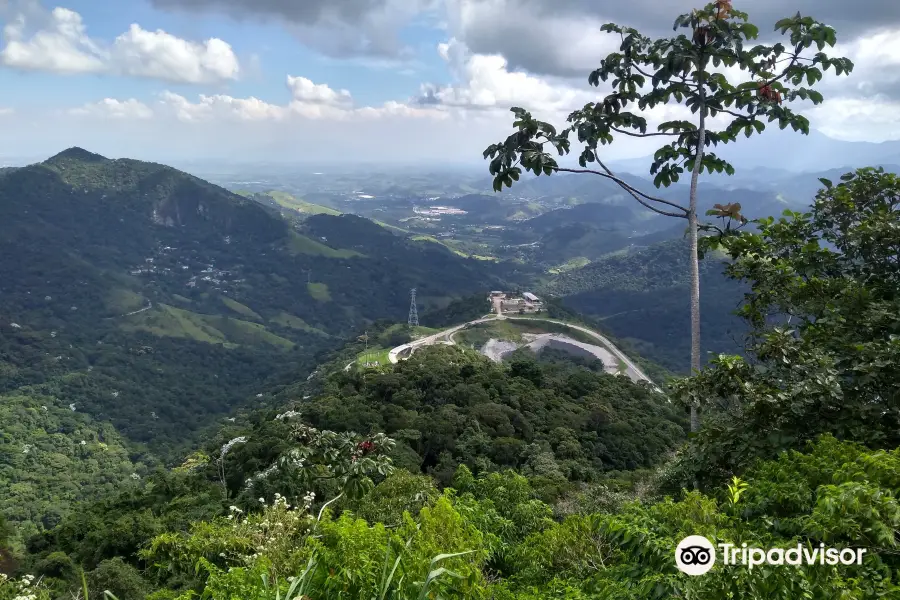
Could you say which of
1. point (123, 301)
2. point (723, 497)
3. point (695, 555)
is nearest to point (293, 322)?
point (123, 301)

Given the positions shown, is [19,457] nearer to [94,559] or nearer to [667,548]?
[94,559]

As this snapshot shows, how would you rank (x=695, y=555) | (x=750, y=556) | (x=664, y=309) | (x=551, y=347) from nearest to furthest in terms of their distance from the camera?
(x=750, y=556)
(x=695, y=555)
(x=551, y=347)
(x=664, y=309)

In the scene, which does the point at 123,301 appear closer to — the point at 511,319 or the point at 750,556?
the point at 511,319

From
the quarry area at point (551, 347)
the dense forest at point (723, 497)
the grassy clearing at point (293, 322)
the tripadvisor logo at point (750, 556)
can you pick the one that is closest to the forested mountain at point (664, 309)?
the quarry area at point (551, 347)

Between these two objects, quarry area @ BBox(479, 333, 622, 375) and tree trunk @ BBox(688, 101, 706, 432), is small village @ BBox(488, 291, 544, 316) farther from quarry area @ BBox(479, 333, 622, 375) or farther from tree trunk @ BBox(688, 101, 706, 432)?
tree trunk @ BBox(688, 101, 706, 432)

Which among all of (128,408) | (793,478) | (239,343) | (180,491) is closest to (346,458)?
(793,478)

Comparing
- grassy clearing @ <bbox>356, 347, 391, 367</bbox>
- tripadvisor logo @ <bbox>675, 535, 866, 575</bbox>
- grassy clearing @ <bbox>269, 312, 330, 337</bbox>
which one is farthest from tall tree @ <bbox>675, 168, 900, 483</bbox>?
grassy clearing @ <bbox>269, 312, 330, 337</bbox>
